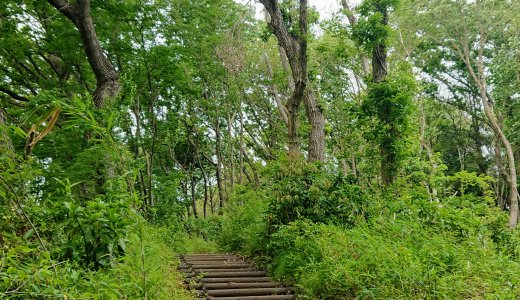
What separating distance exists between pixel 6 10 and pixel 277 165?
9.77 meters

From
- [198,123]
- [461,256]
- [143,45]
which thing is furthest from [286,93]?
Answer: [461,256]

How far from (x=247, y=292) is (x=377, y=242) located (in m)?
2.01

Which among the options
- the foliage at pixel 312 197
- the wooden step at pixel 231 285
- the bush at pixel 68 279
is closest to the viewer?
the bush at pixel 68 279

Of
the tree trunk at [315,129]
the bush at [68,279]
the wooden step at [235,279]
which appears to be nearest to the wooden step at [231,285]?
the wooden step at [235,279]

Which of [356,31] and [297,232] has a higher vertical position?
[356,31]

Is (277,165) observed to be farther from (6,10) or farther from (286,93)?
(286,93)

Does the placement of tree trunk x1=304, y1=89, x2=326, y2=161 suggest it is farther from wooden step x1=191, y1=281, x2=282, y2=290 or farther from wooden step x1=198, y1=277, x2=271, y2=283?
wooden step x1=191, y1=281, x2=282, y2=290

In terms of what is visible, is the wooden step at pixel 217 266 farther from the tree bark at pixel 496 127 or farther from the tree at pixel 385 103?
the tree bark at pixel 496 127

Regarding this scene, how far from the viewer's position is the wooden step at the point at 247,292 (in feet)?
19.2

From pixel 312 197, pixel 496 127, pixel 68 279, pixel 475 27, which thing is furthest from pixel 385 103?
pixel 475 27

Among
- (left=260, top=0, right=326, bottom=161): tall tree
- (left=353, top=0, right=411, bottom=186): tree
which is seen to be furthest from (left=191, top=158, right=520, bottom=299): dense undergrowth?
(left=260, top=0, right=326, bottom=161): tall tree

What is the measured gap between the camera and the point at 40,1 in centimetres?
1248

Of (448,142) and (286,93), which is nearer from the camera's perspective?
(286,93)

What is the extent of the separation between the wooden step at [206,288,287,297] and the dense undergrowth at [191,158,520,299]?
375 mm
